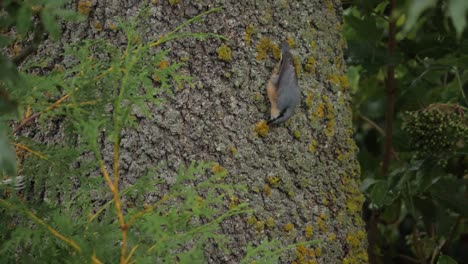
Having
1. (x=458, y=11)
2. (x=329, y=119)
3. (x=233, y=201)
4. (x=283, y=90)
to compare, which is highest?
(x=458, y=11)

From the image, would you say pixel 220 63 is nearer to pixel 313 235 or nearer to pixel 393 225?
pixel 313 235

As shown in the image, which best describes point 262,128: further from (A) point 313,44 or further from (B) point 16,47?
(B) point 16,47

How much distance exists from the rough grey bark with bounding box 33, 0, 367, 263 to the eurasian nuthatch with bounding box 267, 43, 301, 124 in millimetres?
19

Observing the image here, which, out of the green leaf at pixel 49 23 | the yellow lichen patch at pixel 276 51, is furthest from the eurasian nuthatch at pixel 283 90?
the green leaf at pixel 49 23

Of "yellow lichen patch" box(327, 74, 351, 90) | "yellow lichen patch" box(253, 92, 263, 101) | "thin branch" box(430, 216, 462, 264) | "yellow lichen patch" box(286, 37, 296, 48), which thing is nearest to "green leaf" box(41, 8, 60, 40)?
"yellow lichen patch" box(253, 92, 263, 101)

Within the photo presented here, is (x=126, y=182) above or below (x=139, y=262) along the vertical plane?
below

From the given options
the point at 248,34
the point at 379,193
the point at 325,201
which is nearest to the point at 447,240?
the point at 379,193

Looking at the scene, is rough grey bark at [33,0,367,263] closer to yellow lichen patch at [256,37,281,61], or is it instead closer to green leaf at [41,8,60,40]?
yellow lichen patch at [256,37,281,61]

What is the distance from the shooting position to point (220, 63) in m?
1.92

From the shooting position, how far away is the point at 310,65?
2047 millimetres

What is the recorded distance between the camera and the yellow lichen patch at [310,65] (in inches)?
80.3

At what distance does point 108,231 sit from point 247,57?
780mm

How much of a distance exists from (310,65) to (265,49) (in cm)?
15

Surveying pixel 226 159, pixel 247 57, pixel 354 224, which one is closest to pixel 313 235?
pixel 354 224
